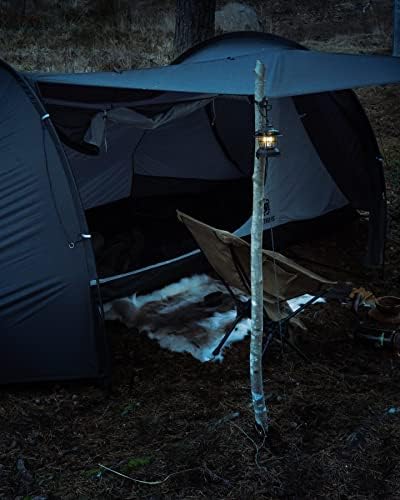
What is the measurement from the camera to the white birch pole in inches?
96.4

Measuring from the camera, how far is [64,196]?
3.48 metres

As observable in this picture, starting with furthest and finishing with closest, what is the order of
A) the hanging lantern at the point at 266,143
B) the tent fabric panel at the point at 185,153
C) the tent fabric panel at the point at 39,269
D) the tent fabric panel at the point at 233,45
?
the tent fabric panel at the point at 185,153
the tent fabric panel at the point at 233,45
the tent fabric panel at the point at 39,269
the hanging lantern at the point at 266,143

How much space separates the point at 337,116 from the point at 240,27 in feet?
24.9

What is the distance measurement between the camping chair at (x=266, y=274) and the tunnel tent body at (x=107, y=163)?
2.26 feet

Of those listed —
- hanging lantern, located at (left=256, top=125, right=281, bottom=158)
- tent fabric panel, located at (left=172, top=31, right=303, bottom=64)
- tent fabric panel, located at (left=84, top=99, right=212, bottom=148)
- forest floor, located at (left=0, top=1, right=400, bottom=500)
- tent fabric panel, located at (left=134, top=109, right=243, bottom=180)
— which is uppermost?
tent fabric panel, located at (left=172, top=31, right=303, bottom=64)

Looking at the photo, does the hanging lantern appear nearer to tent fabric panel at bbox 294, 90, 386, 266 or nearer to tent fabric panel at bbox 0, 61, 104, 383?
tent fabric panel at bbox 0, 61, 104, 383

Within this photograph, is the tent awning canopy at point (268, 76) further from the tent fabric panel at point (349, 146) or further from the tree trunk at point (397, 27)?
the tree trunk at point (397, 27)

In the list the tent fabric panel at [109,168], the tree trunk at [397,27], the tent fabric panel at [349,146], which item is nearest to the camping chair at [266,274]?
the tent fabric panel at [349,146]

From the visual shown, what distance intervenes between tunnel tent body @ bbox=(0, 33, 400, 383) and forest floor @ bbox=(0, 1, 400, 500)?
34 centimetres

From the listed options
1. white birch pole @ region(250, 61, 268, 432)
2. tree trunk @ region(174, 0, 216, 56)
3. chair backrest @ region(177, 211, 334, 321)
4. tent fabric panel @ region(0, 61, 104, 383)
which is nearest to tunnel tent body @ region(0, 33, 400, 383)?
tent fabric panel @ region(0, 61, 104, 383)

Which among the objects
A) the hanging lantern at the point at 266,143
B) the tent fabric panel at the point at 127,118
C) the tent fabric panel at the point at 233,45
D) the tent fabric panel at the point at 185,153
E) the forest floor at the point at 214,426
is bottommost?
the forest floor at the point at 214,426

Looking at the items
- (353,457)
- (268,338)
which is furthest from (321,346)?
(353,457)

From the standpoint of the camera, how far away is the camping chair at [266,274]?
344cm

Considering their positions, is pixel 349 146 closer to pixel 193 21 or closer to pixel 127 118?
pixel 127 118
